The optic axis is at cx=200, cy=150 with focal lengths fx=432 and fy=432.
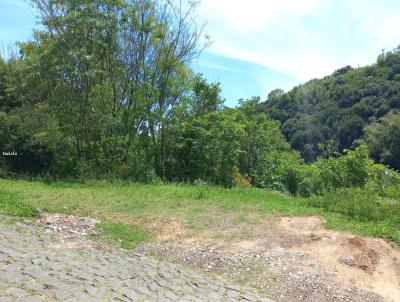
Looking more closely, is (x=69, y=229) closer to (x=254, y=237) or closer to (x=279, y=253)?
(x=254, y=237)

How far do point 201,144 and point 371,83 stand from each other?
49.9 m

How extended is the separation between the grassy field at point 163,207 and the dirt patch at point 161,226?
0.02m

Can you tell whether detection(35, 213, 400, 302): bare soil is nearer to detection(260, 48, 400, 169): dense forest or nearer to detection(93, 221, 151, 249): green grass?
detection(93, 221, 151, 249): green grass

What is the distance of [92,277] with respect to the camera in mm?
5785

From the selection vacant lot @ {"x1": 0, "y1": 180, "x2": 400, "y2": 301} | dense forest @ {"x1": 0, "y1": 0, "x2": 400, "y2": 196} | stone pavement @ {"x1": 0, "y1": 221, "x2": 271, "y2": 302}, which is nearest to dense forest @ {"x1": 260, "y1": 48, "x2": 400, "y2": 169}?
dense forest @ {"x1": 0, "y1": 0, "x2": 400, "y2": 196}

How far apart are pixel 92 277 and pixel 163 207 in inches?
176

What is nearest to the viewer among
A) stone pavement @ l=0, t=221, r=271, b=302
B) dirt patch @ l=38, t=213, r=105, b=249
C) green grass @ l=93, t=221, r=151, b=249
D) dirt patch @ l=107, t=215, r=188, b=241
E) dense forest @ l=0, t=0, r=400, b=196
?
stone pavement @ l=0, t=221, r=271, b=302

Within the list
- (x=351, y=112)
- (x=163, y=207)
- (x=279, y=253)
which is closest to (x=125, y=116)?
(x=163, y=207)

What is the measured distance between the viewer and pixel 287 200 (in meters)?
11.7

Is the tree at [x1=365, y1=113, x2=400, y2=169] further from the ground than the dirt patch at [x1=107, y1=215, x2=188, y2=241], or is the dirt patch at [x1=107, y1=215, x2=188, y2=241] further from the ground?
the tree at [x1=365, y1=113, x2=400, y2=169]

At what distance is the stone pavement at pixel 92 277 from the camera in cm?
515

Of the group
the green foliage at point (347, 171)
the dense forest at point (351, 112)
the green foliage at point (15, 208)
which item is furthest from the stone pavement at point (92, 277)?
the dense forest at point (351, 112)

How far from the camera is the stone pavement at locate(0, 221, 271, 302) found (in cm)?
515

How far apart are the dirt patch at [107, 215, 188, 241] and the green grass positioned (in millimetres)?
209
